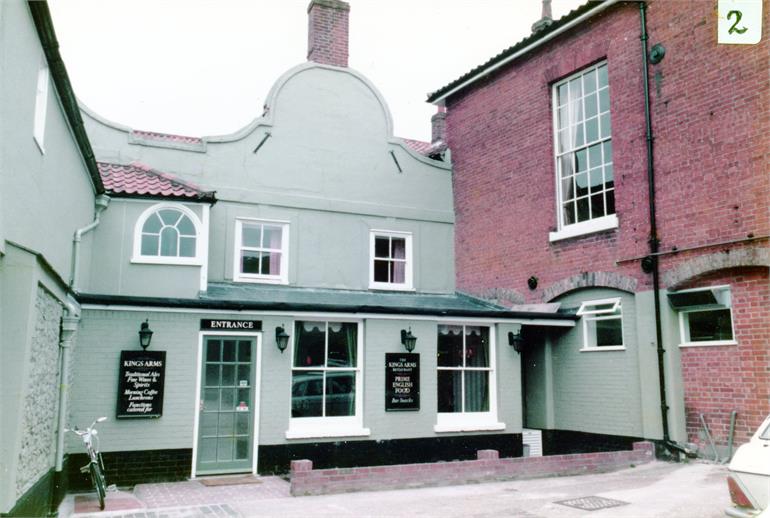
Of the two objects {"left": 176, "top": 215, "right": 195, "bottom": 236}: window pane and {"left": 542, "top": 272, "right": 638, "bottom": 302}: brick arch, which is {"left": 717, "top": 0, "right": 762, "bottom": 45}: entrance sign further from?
{"left": 176, "top": 215, "right": 195, "bottom": 236}: window pane

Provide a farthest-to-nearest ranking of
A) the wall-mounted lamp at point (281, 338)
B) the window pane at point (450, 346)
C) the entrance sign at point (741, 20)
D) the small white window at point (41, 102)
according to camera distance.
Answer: the window pane at point (450, 346), the wall-mounted lamp at point (281, 338), the entrance sign at point (741, 20), the small white window at point (41, 102)

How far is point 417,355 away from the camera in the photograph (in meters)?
12.9

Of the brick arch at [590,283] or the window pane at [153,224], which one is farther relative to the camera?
the brick arch at [590,283]

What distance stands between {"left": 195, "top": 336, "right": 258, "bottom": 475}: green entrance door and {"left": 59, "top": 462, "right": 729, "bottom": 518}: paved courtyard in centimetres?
76

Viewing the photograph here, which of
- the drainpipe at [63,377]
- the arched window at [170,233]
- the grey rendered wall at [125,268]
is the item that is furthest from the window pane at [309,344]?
the drainpipe at [63,377]

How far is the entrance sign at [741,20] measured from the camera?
10047 mm

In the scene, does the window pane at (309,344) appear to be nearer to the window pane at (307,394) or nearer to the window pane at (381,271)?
the window pane at (307,394)

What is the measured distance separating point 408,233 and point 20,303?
443 inches

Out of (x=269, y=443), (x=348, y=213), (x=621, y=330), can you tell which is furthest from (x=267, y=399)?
(x=621, y=330)

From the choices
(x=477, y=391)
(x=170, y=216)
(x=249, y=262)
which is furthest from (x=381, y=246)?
(x=170, y=216)

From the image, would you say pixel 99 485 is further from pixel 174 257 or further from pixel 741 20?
pixel 741 20

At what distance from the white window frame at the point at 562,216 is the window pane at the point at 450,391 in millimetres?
3664

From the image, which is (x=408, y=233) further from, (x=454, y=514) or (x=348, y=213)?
(x=454, y=514)

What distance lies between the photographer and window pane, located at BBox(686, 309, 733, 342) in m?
11.3
